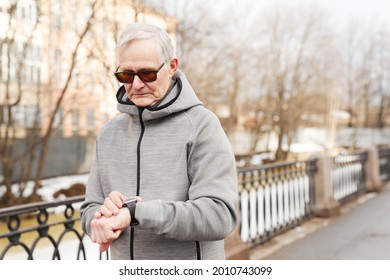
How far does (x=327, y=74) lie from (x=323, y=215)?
15360 millimetres

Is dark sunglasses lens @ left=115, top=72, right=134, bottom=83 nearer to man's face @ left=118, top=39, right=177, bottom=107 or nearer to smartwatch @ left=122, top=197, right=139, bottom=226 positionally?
man's face @ left=118, top=39, right=177, bottom=107

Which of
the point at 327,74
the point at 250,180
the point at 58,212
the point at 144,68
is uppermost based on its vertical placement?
the point at 327,74

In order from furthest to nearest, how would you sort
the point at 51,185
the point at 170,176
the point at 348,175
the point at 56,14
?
1. the point at 51,185
2. the point at 56,14
3. the point at 348,175
4. the point at 170,176

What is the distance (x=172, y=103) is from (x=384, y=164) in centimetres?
1195

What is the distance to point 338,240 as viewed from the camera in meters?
5.78

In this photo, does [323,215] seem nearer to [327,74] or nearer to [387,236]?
[387,236]

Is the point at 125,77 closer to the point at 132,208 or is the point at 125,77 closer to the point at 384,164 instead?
the point at 132,208

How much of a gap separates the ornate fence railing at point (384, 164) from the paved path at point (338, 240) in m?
4.01

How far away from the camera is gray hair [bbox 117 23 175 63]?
129 cm

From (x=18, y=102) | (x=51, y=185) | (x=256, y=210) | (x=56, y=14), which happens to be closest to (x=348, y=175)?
(x=256, y=210)

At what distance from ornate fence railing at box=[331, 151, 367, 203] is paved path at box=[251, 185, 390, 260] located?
2.47 ft

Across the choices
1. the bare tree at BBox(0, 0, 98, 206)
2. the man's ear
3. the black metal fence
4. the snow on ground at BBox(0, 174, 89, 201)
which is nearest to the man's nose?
the man's ear
